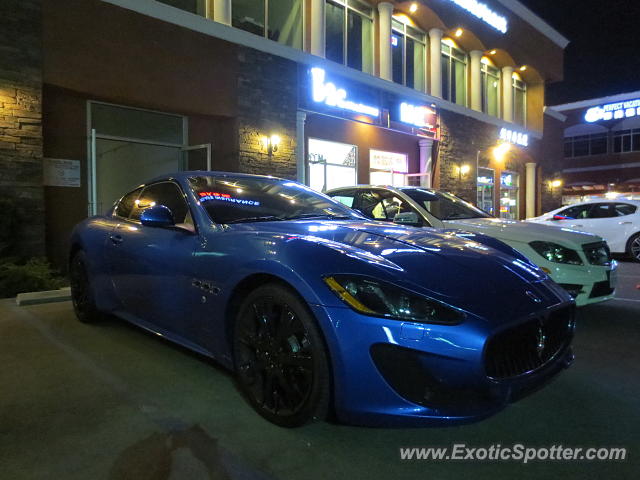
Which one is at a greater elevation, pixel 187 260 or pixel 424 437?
pixel 187 260

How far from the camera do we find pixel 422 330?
2055 millimetres

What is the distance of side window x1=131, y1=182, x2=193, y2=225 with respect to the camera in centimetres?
373

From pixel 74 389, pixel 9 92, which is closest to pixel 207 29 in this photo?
pixel 9 92

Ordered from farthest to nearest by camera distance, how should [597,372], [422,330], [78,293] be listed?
[78,293] → [597,372] → [422,330]

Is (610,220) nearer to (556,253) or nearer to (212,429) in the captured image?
(556,253)

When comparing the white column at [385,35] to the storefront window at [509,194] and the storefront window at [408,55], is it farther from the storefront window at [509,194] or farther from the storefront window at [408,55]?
the storefront window at [509,194]

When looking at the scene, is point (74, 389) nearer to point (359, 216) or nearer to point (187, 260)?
point (187, 260)

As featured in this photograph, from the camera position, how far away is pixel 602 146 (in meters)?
44.7

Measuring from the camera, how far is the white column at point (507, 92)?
21.1 meters

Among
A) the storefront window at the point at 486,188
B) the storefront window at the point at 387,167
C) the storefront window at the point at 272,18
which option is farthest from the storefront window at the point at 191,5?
the storefront window at the point at 486,188

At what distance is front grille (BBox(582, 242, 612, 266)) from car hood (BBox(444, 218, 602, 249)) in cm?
6

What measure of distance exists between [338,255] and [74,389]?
202 cm

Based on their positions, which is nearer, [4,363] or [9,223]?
[4,363]

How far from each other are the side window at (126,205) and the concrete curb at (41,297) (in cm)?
220
